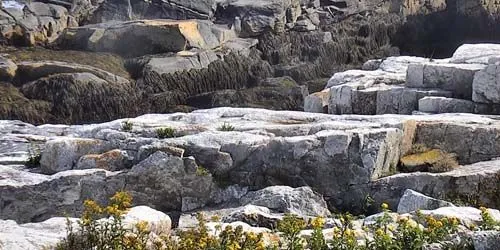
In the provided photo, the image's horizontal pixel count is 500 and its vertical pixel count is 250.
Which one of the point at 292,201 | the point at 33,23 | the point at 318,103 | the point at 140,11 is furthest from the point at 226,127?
the point at 140,11

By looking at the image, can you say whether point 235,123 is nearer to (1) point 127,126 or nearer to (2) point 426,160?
(1) point 127,126

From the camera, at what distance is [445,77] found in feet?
58.1

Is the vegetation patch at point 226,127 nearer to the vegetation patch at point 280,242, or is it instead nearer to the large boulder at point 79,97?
the vegetation patch at point 280,242

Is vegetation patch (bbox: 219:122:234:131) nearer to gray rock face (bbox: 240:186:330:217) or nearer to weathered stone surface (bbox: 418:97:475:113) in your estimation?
gray rock face (bbox: 240:186:330:217)

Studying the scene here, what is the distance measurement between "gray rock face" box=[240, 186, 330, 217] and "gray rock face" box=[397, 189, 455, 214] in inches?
44.7

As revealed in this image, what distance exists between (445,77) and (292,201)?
A: 8.35m

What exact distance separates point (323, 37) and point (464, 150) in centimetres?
2059

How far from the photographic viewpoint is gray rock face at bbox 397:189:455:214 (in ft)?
32.9

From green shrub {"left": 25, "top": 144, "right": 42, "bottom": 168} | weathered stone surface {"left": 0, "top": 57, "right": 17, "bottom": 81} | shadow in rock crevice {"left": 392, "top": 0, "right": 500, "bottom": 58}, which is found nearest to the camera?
green shrub {"left": 25, "top": 144, "right": 42, "bottom": 168}

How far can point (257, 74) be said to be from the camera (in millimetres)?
29562

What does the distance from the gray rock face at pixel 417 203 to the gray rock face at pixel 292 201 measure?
114 cm

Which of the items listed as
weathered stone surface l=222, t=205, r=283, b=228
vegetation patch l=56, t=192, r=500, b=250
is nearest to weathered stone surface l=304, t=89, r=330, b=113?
weathered stone surface l=222, t=205, r=283, b=228

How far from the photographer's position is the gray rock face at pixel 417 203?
1002 cm

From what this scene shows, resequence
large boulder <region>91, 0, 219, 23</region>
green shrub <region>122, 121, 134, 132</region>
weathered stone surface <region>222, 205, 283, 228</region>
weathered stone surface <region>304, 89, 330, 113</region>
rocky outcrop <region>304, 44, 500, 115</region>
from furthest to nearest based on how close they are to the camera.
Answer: large boulder <region>91, 0, 219, 23</region> → weathered stone surface <region>304, 89, 330, 113</region> → rocky outcrop <region>304, 44, 500, 115</region> → green shrub <region>122, 121, 134, 132</region> → weathered stone surface <region>222, 205, 283, 228</region>
